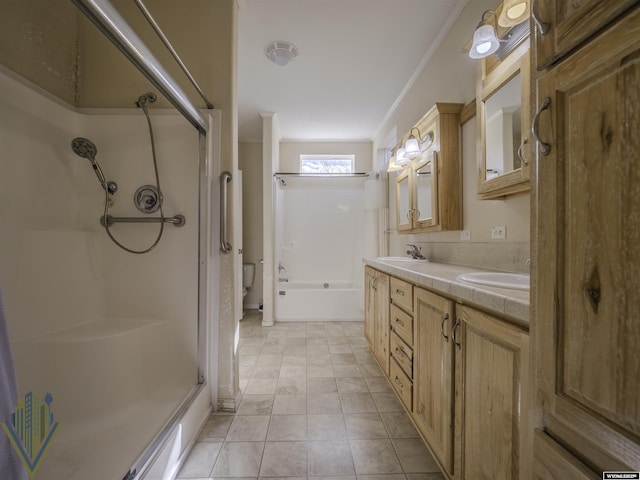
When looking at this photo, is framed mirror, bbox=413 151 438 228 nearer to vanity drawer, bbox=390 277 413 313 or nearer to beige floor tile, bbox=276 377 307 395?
vanity drawer, bbox=390 277 413 313

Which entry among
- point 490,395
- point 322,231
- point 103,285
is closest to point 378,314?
point 490,395

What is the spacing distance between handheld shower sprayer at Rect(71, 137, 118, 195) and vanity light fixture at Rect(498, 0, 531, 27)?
235 centimetres

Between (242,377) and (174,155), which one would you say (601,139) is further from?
(242,377)

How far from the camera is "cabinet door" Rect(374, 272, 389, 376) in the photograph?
5.98 feet

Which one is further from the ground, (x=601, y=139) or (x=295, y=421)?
(x=601, y=139)

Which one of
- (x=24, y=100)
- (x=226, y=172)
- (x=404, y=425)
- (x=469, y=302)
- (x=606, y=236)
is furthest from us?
(x=226, y=172)

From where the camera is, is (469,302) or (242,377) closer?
(469,302)

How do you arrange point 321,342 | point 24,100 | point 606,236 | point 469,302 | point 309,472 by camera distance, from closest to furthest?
1. point 606,236
2. point 469,302
3. point 309,472
4. point 24,100
5. point 321,342

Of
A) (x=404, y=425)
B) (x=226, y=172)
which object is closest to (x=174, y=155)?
(x=226, y=172)

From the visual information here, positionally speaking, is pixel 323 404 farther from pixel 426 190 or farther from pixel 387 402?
pixel 426 190

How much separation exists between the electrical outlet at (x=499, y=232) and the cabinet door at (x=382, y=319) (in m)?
0.68

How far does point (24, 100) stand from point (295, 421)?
229 centimetres

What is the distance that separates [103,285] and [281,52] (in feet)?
7.27

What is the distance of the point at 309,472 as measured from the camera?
3.96ft
